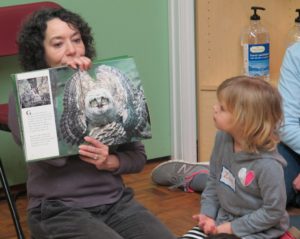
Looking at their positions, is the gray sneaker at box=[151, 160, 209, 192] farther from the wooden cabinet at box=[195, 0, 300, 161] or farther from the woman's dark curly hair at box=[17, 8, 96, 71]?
the woman's dark curly hair at box=[17, 8, 96, 71]

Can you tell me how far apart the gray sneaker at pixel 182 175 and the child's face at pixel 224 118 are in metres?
0.96

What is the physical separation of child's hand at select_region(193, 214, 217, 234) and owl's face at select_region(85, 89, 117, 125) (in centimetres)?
37

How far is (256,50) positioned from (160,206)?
2.75 ft

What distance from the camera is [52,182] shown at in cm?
145

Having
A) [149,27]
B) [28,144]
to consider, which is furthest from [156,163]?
[28,144]

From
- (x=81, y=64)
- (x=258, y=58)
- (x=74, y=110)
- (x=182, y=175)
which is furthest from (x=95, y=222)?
(x=258, y=58)

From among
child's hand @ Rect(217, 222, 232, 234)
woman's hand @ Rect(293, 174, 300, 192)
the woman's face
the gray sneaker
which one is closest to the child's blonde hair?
child's hand @ Rect(217, 222, 232, 234)

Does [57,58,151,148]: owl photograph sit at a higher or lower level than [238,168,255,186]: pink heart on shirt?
higher

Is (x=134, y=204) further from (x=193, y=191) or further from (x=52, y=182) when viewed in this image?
(x=193, y=191)

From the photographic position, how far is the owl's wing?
1407 millimetres

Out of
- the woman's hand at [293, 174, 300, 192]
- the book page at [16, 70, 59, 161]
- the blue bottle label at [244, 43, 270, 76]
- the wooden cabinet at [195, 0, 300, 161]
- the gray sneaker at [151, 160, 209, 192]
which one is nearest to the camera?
the book page at [16, 70, 59, 161]

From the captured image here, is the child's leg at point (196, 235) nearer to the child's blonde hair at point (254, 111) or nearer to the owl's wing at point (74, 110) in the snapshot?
the child's blonde hair at point (254, 111)

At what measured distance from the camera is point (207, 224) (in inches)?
58.4

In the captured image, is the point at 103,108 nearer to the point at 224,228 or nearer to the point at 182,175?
the point at 224,228
